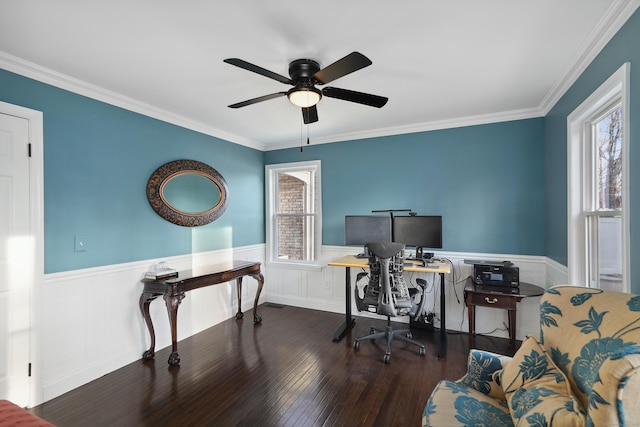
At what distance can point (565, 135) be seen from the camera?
2525 mm

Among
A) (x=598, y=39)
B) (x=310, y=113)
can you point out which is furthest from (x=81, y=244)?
(x=598, y=39)

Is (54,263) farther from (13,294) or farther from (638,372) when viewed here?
(638,372)

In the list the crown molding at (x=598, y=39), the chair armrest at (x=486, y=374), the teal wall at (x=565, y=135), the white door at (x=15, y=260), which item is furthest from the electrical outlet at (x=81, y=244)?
the crown molding at (x=598, y=39)

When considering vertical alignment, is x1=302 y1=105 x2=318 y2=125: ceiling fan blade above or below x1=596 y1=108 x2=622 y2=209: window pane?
above

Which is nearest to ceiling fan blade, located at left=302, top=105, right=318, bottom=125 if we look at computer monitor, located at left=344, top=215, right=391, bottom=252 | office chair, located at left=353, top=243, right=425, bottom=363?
office chair, located at left=353, top=243, right=425, bottom=363

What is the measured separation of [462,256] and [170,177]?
3454 mm

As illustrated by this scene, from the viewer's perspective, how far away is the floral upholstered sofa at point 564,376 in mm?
872

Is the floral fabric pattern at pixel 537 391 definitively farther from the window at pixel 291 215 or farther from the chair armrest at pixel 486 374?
the window at pixel 291 215

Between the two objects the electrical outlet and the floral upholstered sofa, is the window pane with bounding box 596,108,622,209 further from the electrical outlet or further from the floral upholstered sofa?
the electrical outlet

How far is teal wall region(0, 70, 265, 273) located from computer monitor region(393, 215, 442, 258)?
2.34 meters

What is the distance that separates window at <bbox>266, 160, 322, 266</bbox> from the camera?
182 inches

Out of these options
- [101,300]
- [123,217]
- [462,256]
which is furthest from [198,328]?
[462,256]

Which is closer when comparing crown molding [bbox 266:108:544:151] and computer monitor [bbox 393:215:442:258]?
crown molding [bbox 266:108:544:151]

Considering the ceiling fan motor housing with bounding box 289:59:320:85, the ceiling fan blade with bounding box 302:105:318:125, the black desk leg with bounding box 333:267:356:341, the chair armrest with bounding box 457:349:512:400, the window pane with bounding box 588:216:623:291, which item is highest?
the ceiling fan motor housing with bounding box 289:59:320:85
